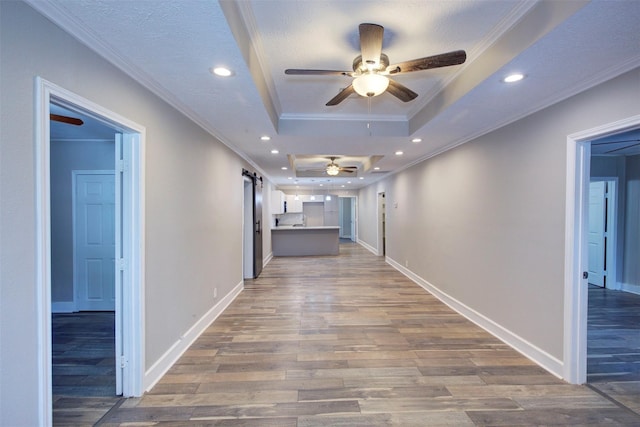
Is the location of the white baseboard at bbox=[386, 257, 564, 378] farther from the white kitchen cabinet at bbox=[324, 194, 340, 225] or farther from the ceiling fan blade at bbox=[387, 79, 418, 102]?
the white kitchen cabinet at bbox=[324, 194, 340, 225]

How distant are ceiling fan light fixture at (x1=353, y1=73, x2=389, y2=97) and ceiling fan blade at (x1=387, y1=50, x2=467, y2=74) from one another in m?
0.09

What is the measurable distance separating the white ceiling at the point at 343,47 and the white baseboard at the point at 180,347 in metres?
2.28

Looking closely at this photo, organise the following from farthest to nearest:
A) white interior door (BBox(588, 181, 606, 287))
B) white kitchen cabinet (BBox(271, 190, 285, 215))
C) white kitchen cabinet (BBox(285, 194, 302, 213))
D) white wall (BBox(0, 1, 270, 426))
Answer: white kitchen cabinet (BBox(285, 194, 302, 213)) → white kitchen cabinet (BBox(271, 190, 285, 215)) → white interior door (BBox(588, 181, 606, 287)) → white wall (BBox(0, 1, 270, 426))

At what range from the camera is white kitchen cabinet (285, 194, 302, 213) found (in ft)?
35.1

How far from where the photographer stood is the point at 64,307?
4066mm

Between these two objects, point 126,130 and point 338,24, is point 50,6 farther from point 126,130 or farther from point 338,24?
point 338,24

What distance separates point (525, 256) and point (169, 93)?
3.70 meters

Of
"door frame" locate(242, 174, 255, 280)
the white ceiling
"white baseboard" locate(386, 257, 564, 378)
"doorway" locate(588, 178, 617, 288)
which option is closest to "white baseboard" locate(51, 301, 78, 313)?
"door frame" locate(242, 174, 255, 280)

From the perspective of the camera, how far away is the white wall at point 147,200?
4.11 feet

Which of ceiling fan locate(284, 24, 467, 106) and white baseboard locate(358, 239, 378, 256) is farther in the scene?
white baseboard locate(358, 239, 378, 256)

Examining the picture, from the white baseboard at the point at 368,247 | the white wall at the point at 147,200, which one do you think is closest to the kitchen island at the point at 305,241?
the white baseboard at the point at 368,247

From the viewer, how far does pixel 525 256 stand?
2.90 metres

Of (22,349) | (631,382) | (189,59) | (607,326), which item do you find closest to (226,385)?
(22,349)

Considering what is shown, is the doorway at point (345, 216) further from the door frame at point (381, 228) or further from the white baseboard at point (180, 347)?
the white baseboard at point (180, 347)
